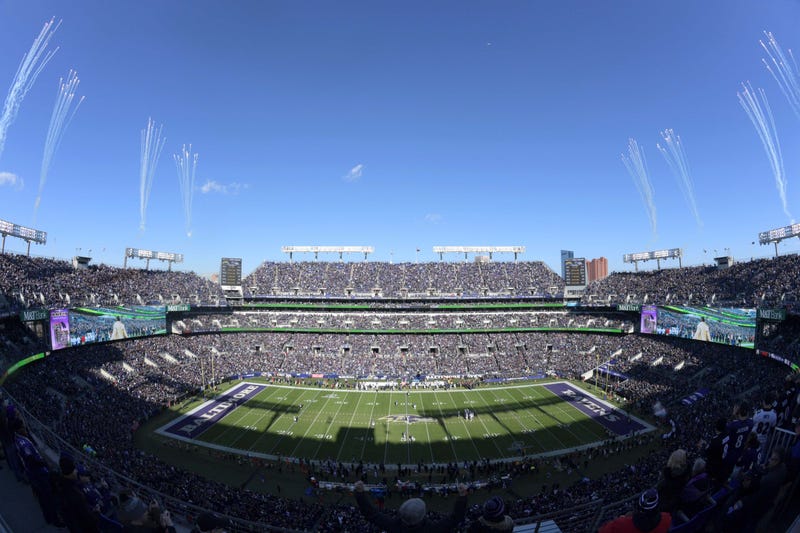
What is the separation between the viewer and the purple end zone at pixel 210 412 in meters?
32.8

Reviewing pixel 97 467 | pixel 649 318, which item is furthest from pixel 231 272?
pixel 649 318

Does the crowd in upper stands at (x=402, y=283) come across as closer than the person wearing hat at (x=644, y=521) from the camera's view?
No

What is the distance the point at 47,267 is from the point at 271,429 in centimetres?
3454

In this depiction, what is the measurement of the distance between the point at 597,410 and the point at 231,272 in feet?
191

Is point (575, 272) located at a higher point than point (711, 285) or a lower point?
higher

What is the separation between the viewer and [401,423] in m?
35.3

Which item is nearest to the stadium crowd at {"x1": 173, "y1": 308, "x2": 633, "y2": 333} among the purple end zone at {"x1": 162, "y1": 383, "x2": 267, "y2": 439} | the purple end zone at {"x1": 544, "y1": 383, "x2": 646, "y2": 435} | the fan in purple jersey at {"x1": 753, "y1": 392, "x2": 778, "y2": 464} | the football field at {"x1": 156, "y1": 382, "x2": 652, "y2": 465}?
the purple end zone at {"x1": 544, "y1": 383, "x2": 646, "y2": 435}

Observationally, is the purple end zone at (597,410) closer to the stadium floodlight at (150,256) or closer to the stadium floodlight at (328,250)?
the stadium floodlight at (328,250)

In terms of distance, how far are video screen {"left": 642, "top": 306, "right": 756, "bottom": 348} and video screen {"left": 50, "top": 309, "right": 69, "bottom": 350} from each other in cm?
6293

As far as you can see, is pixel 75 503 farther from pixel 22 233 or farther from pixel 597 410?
pixel 22 233

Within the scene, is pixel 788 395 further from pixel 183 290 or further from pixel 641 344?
pixel 183 290

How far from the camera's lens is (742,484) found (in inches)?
198

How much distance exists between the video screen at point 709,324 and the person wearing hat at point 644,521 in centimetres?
4502

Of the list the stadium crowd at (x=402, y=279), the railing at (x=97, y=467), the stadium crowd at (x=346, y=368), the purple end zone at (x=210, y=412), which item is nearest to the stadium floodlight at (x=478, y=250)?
the stadium crowd at (x=402, y=279)
